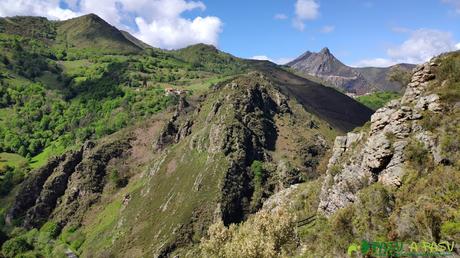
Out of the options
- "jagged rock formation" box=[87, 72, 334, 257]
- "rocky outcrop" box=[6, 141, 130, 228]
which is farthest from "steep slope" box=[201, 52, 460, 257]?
"rocky outcrop" box=[6, 141, 130, 228]

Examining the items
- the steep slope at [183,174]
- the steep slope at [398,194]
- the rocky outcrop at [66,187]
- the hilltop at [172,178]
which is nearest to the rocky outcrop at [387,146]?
the steep slope at [398,194]

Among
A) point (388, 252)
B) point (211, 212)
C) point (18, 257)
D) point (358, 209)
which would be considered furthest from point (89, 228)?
point (388, 252)

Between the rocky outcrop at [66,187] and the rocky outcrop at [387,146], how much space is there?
8964 centimetres

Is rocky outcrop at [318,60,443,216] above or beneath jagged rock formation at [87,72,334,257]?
above

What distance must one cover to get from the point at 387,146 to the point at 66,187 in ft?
367

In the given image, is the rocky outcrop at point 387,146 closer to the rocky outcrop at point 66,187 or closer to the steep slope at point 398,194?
the steep slope at point 398,194

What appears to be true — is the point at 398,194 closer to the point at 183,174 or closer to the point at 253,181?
the point at 253,181

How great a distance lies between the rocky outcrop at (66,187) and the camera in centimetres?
12912

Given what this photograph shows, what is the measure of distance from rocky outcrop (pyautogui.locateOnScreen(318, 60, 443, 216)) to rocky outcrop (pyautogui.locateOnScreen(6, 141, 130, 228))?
89645mm

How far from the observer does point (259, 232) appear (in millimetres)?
A: 45531

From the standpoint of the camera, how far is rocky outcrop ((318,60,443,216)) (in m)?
46.4

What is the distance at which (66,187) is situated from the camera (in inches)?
5315

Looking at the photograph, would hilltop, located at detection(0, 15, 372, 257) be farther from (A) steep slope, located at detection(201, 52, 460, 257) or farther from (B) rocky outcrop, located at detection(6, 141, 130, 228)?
(A) steep slope, located at detection(201, 52, 460, 257)

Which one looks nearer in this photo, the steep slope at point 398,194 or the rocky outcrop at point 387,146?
the steep slope at point 398,194
